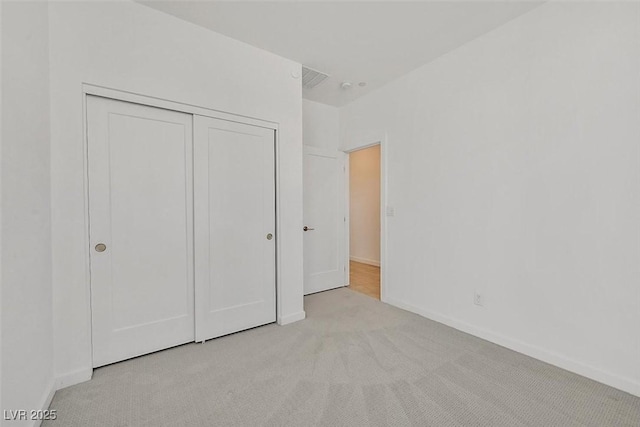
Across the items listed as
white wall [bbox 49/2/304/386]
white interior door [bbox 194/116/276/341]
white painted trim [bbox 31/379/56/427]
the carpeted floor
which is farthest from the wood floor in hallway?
white painted trim [bbox 31/379/56/427]

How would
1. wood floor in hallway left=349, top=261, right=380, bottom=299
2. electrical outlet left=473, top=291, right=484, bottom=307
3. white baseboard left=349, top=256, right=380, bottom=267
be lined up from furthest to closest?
white baseboard left=349, top=256, right=380, bottom=267
wood floor in hallway left=349, top=261, right=380, bottom=299
electrical outlet left=473, top=291, right=484, bottom=307

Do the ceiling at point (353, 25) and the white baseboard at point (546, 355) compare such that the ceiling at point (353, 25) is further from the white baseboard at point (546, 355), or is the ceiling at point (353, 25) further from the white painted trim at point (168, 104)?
the white baseboard at point (546, 355)

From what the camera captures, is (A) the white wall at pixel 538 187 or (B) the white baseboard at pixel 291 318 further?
(B) the white baseboard at pixel 291 318

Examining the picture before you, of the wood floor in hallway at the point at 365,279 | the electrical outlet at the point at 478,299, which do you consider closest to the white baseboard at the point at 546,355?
the electrical outlet at the point at 478,299

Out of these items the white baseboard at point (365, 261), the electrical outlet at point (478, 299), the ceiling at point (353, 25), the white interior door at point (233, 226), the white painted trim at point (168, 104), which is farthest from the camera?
the white baseboard at point (365, 261)

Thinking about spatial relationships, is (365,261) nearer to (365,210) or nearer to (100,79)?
(365,210)

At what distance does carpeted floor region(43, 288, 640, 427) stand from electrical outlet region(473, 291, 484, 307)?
0.33 meters

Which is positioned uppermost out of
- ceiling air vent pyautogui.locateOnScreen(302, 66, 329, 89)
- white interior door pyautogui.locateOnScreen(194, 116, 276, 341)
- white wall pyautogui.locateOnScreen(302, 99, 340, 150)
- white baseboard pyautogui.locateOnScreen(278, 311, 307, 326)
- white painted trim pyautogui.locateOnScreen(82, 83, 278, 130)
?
ceiling air vent pyautogui.locateOnScreen(302, 66, 329, 89)

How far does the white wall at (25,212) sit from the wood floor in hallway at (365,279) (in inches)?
127

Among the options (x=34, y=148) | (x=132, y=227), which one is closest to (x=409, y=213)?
(x=132, y=227)

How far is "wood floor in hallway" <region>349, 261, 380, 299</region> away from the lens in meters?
4.06

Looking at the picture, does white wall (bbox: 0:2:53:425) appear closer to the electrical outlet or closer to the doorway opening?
the electrical outlet

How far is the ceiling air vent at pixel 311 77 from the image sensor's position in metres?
3.15

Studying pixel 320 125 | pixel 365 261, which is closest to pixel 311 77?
pixel 320 125
